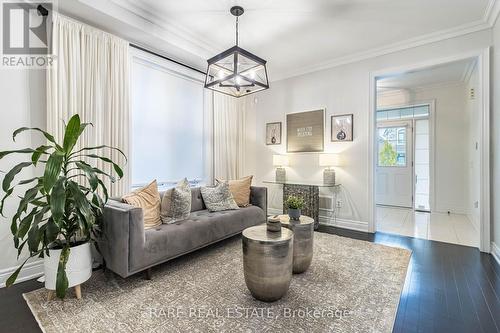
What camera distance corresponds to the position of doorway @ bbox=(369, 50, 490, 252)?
402 centimetres

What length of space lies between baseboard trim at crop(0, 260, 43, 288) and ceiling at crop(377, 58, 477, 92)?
Result: 18.3 ft

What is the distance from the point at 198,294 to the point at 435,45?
4.41 metres

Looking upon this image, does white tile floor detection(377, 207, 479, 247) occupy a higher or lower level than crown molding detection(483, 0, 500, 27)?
lower

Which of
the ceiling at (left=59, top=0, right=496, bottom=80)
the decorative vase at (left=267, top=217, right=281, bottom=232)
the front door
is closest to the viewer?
the decorative vase at (left=267, top=217, right=281, bottom=232)

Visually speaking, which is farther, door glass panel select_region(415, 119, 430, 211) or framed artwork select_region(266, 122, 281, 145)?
door glass panel select_region(415, 119, 430, 211)

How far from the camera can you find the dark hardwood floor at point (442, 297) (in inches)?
67.3

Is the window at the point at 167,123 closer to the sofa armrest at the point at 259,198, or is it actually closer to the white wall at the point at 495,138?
the sofa armrest at the point at 259,198

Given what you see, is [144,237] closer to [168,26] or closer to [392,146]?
[168,26]

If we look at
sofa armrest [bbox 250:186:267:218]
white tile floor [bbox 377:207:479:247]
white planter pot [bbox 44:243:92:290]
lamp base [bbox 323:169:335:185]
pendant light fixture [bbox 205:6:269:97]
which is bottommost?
white tile floor [bbox 377:207:479:247]

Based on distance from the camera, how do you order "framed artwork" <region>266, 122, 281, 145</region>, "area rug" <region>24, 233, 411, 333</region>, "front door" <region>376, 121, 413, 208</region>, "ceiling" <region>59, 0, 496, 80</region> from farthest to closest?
"front door" <region>376, 121, 413, 208</region>
"framed artwork" <region>266, 122, 281, 145</region>
"ceiling" <region>59, 0, 496, 80</region>
"area rug" <region>24, 233, 411, 333</region>

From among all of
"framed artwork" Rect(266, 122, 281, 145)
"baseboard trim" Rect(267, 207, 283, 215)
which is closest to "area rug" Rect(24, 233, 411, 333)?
"baseboard trim" Rect(267, 207, 283, 215)

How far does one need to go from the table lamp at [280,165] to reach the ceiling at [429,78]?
2242 mm

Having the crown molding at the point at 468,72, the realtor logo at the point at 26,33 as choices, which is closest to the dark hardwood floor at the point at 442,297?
the realtor logo at the point at 26,33

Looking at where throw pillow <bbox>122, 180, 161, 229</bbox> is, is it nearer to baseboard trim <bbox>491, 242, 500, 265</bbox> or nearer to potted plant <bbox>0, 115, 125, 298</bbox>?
potted plant <bbox>0, 115, 125, 298</bbox>
